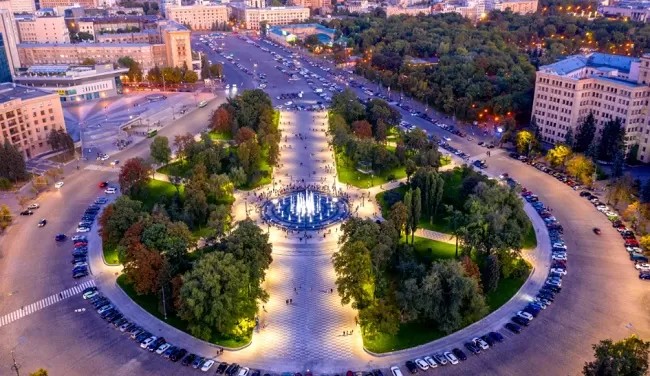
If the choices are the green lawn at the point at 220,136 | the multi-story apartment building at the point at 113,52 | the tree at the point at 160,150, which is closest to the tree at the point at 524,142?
the green lawn at the point at 220,136

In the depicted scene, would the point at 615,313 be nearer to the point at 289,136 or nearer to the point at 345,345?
the point at 345,345

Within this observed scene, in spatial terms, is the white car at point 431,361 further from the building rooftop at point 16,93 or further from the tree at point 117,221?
the building rooftop at point 16,93

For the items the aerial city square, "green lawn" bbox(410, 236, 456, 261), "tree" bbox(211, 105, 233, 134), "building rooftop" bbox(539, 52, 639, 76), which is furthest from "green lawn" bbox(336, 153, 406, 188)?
"building rooftop" bbox(539, 52, 639, 76)

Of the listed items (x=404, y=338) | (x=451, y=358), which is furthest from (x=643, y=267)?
(x=404, y=338)

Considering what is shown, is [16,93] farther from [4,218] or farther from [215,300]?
[215,300]

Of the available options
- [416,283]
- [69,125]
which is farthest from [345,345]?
[69,125]
